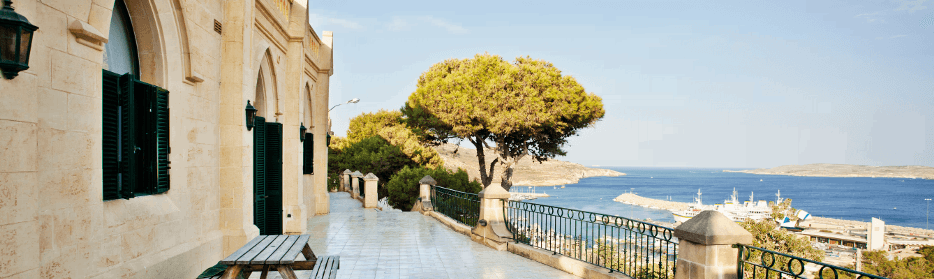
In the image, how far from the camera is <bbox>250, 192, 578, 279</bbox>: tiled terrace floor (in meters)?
7.95

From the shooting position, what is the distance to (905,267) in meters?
29.3

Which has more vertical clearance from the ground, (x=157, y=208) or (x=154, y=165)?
(x=154, y=165)

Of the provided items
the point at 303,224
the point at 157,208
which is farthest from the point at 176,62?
the point at 303,224

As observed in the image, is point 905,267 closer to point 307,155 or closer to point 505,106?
point 505,106

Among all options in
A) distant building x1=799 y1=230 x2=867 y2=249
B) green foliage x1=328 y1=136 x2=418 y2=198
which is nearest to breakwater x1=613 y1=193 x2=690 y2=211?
distant building x1=799 y1=230 x2=867 y2=249

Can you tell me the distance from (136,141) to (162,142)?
56 cm

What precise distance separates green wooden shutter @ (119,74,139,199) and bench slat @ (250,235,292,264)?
4.79ft

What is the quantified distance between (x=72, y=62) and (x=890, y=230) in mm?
96019

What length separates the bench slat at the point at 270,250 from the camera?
4461 millimetres

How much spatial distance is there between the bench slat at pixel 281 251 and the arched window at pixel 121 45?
2519mm

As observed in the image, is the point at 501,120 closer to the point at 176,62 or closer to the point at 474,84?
the point at 474,84

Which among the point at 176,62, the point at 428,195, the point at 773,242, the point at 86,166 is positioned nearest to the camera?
the point at 86,166

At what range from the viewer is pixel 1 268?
128 inches

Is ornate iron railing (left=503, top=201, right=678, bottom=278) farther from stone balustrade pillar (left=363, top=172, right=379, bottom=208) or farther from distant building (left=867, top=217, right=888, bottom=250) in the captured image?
distant building (left=867, top=217, right=888, bottom=250)
